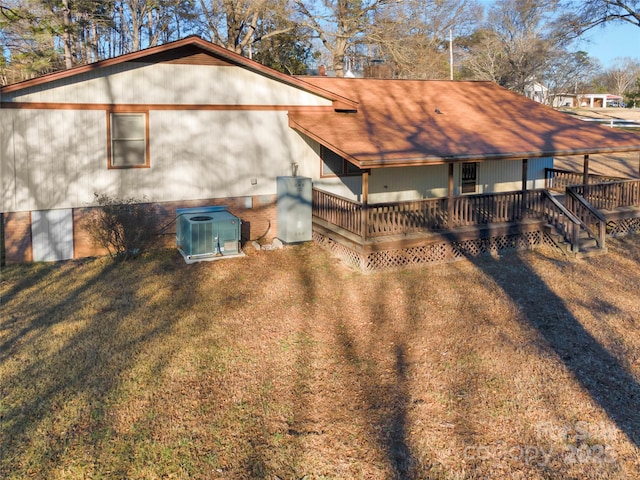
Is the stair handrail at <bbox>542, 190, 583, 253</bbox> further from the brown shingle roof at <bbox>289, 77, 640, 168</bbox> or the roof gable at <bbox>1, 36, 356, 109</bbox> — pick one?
Result: the roof gable at <bbox>1, 36, 356, 109</bbox>

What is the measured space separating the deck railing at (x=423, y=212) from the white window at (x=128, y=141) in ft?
14.2

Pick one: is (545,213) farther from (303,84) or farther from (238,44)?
(238,44)

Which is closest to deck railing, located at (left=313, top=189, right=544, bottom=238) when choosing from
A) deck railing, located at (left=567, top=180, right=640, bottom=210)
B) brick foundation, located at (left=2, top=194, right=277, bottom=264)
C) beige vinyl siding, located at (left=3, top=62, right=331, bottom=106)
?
brick foundation, located at (left=2, top=194, right=277, bottom=264)

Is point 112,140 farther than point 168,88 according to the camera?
No

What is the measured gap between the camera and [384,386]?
23.3 feet

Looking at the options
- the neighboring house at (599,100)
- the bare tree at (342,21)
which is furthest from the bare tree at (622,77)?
the bare tree at (342,21)

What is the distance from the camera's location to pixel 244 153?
13617mm

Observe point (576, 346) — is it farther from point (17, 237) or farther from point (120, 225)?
point (17, 237)

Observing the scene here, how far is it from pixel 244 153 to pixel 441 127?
5259 millimetres

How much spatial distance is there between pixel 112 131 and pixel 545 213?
10.7 metres

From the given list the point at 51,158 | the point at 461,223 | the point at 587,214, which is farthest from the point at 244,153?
the point at 587,214

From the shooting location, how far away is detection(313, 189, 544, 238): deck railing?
12.0 meters

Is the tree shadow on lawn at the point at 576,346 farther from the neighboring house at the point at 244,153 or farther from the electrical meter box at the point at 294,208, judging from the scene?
the electrical meter box at the point at 294,208

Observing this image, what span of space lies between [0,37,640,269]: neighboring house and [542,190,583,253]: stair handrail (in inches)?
1.8
